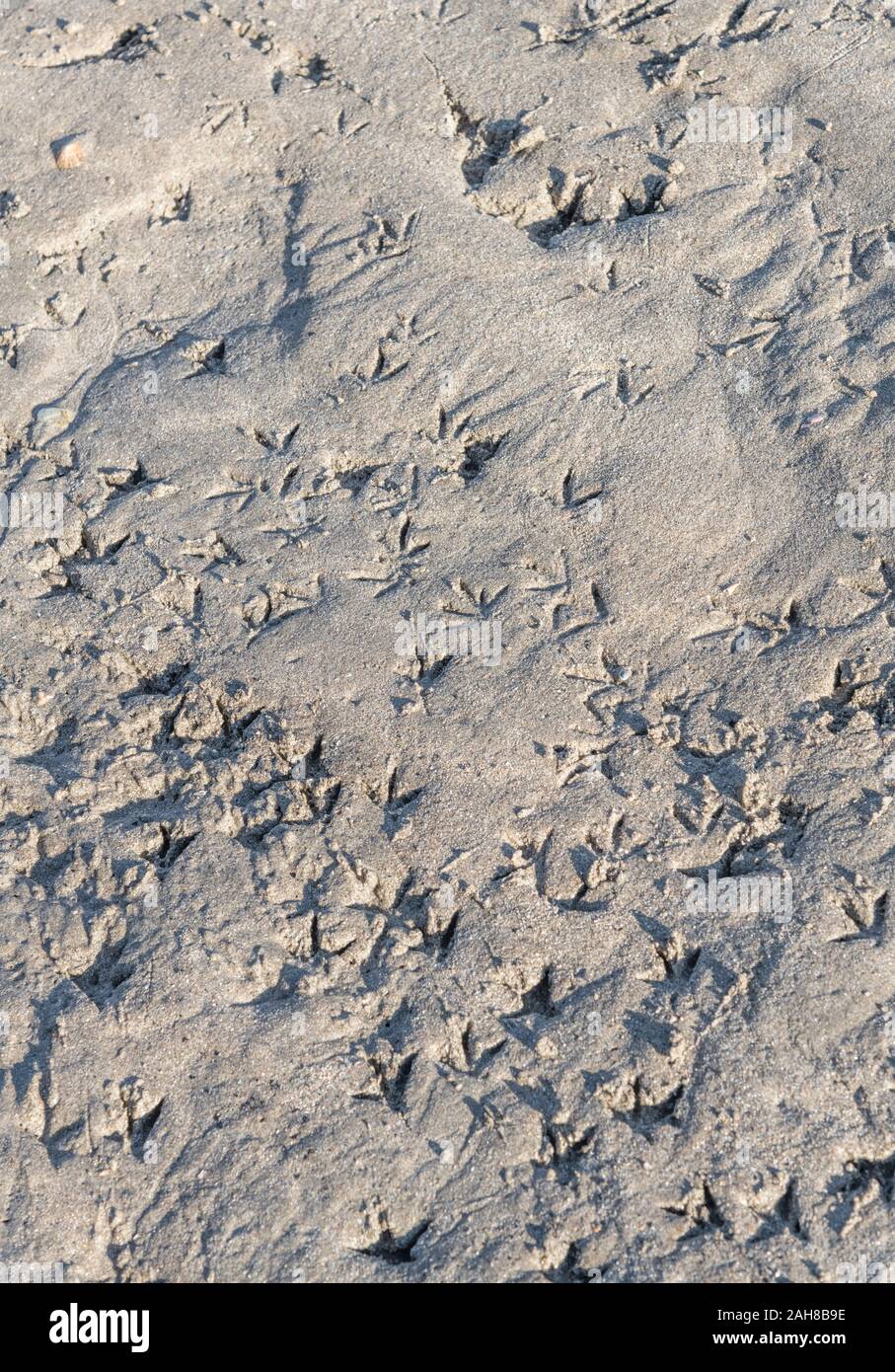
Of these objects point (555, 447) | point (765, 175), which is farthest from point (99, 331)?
point (765, 175)

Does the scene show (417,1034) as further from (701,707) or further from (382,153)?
(382,153)

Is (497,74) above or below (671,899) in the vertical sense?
above

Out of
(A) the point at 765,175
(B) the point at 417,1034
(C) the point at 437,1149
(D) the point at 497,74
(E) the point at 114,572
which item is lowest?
(C) the point at 437,1149

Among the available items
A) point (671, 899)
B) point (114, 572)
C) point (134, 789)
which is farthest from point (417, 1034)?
point (114, 572)

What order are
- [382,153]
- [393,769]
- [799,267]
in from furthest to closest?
1. [382,153]
2. [799,267]
3. [393,769]
